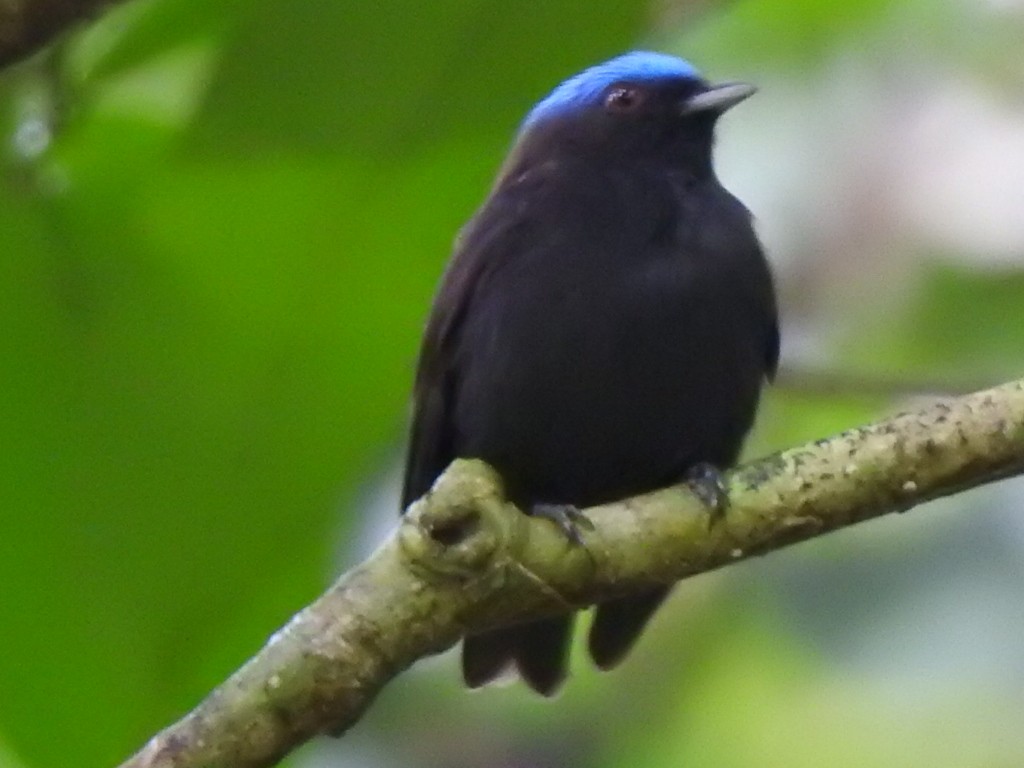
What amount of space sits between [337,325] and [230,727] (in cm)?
110

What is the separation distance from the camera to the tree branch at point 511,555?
2006mm

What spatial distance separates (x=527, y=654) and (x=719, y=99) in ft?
3.55

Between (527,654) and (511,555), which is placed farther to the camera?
(527,654)

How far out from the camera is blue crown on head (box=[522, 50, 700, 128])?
12.0ft

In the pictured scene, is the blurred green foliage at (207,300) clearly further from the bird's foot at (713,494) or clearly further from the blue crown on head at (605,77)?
the bird's foot at (713,494)

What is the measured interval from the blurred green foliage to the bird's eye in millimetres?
519

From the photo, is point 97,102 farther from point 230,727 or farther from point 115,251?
point 230,727

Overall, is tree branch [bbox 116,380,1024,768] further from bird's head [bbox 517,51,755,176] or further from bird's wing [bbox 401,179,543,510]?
bird's head [bbox 517,51,755,176]

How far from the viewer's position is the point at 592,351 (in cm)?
296

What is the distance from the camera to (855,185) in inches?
177


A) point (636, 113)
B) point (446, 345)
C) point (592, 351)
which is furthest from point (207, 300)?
point (636, 113)

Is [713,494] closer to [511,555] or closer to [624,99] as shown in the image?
[511,555]

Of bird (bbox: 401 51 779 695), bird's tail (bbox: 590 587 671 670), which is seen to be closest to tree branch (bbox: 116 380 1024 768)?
bird (bbox: 401 51 779 695)

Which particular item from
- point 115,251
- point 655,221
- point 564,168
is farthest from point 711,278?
point 115,251
